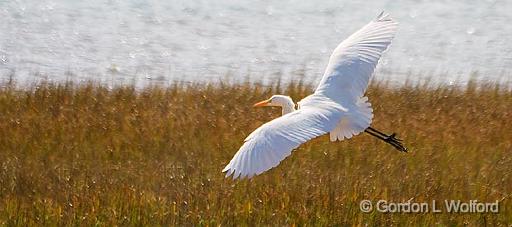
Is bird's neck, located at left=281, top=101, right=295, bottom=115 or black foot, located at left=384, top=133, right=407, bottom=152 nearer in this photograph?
bird's neck, located at left=281, top=101, right=295, bottom=115

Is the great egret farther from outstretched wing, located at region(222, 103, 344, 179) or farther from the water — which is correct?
the water

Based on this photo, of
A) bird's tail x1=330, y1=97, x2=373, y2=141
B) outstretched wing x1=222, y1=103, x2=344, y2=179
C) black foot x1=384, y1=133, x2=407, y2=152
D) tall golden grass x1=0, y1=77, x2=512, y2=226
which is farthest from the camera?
black foot x1=384, y1=133, x2=407, y2=152

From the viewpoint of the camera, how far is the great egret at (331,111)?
637 centimetres

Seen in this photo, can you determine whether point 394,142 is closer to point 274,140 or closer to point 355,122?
point 355,122

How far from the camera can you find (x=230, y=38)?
18.5 metres

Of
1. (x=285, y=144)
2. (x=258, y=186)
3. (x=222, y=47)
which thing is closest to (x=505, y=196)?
(x=258, y=186)

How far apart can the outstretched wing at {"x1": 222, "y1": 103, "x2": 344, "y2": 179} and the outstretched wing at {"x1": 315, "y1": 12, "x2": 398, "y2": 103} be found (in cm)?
79

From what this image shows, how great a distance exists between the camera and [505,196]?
8227 mm

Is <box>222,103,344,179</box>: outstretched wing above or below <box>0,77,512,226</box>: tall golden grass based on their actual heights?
above

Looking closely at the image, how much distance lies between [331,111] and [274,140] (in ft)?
3.09

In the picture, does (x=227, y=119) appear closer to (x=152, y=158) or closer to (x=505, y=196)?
(x=152, y=158)

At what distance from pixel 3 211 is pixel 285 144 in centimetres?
215

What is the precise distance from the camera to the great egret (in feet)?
20.9

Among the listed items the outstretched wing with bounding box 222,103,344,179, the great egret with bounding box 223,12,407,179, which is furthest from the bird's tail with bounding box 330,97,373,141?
the outstretched wing with bounding box 222,103,344,179
